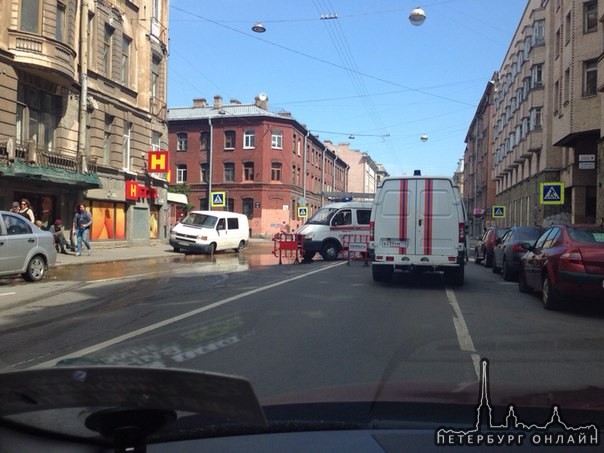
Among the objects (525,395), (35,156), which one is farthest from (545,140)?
(525,395)

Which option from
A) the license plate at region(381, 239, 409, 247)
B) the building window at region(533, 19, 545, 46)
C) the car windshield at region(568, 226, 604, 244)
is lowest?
the license plate at region(381, 239, 409, 247)

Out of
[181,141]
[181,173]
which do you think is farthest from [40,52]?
[181,173]

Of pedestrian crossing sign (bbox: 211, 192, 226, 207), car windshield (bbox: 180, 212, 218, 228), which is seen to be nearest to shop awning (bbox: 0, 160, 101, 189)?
car windshield (bbox: 180, 212, 218, 228)

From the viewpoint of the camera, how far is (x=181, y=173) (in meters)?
55.3

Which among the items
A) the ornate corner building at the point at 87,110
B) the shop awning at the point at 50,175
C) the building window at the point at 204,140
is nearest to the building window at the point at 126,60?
the ornate corner building at the point at 87,110

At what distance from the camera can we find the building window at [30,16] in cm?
1959

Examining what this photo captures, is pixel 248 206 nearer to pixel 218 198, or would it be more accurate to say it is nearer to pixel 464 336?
pixel 218 198

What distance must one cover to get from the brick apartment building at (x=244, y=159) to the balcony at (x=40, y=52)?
29.8 metres

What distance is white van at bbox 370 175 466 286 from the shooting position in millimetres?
12312

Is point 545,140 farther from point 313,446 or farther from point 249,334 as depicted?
point 313,446

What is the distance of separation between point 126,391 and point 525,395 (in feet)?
7.58

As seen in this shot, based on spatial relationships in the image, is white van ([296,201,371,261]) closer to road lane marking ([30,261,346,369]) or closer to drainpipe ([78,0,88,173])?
road lane marking ([30,261,346,369])

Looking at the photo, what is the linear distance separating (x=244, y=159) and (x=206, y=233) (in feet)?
93.8

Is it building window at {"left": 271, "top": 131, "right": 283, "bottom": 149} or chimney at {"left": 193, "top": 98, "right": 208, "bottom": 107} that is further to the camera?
chimney at {"left": 193, "top": 98, "right": 208, "bottom": 107}
